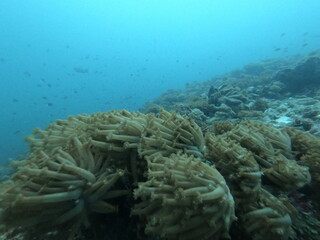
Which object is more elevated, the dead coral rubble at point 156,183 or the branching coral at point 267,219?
the dead coral rubble at point 156,183

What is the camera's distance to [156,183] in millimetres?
2018

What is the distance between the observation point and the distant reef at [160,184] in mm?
1916

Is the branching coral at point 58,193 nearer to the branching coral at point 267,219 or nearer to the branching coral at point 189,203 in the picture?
the branching coral at point 189,203

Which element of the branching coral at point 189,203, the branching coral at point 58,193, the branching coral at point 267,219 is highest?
the branching coral at point 58,193

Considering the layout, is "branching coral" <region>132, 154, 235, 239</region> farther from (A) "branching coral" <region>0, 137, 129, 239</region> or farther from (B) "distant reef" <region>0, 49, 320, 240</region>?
(A) "branching coral" <region>0, 137, 129, 239</region>

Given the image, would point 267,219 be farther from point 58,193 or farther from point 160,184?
point 58,193

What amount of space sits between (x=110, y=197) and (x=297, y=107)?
32.1 ft

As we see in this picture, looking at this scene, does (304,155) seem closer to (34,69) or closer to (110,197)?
(110,197)

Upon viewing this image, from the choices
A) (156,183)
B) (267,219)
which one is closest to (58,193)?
(156,183)

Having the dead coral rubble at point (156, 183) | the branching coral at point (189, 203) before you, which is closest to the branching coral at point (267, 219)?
the dead coral rubble at point (156, 183)

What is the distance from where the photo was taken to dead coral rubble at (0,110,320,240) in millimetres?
1893

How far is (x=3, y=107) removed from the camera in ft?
484

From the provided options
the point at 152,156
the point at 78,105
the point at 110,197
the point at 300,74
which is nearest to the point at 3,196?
the point at 110,197

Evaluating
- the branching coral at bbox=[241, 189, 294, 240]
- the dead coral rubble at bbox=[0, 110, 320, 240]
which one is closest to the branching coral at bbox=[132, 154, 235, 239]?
the dead coral rubble at bbox=[0, 110, 320, 240]
